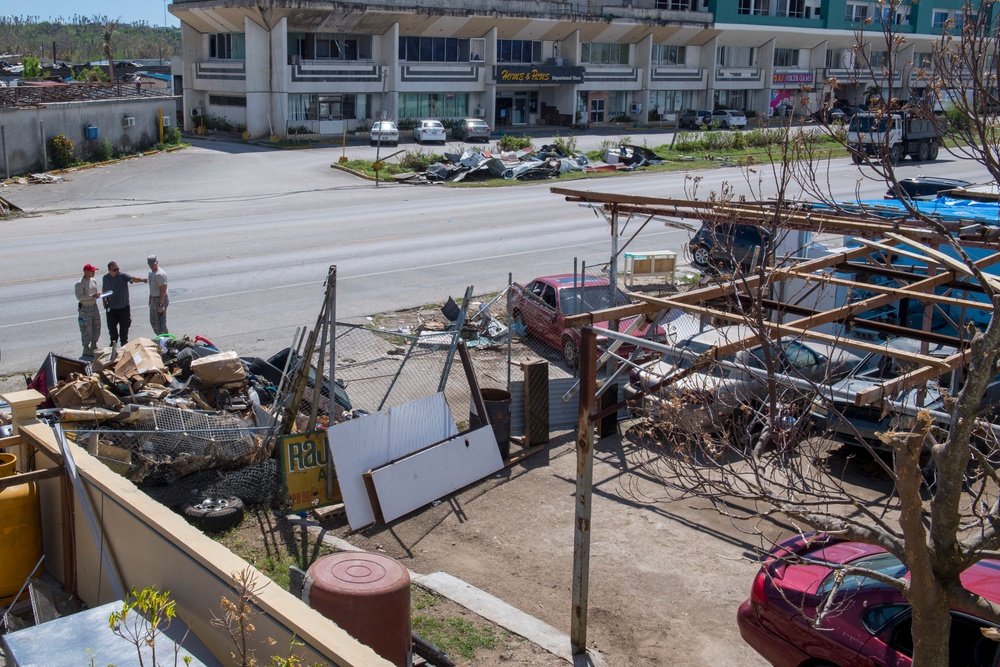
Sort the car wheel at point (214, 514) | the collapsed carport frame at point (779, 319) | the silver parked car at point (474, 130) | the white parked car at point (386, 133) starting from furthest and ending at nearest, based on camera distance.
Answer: the silver parked car at point (474, 130)
the white parked car at point (386, 133)
the car wheel at point (214, 514)
the collapsed carport frame at point (779, 319)

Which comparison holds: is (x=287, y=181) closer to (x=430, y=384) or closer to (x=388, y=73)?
(x=388, y=73)

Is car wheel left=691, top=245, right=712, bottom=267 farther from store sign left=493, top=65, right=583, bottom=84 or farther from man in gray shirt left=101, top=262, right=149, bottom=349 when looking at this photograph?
store sign left=493, top=65, right=583, bottom=84

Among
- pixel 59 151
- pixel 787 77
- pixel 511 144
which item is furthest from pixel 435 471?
pixel 787 77

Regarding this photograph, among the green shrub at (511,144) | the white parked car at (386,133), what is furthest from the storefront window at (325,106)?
the green shrub at (511,144)

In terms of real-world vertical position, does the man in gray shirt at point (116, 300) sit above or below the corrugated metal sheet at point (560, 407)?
above

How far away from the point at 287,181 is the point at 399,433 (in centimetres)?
2956

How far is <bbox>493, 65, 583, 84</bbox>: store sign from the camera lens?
61.6 metres

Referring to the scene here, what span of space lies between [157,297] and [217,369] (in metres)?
4.23

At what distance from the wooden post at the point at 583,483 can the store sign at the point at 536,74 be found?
56.0m

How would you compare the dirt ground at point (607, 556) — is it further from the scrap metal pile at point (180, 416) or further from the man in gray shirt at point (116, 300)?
the man in gray shirt at point (116, 300)

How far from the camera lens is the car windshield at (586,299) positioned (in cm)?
1652

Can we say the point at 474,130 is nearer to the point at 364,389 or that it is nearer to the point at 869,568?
the point at 364,389

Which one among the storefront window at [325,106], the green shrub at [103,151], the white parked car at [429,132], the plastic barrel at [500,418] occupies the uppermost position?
the storefront window at [325,106]

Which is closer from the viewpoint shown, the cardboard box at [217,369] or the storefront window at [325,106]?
the cardboard box at [217,369]
